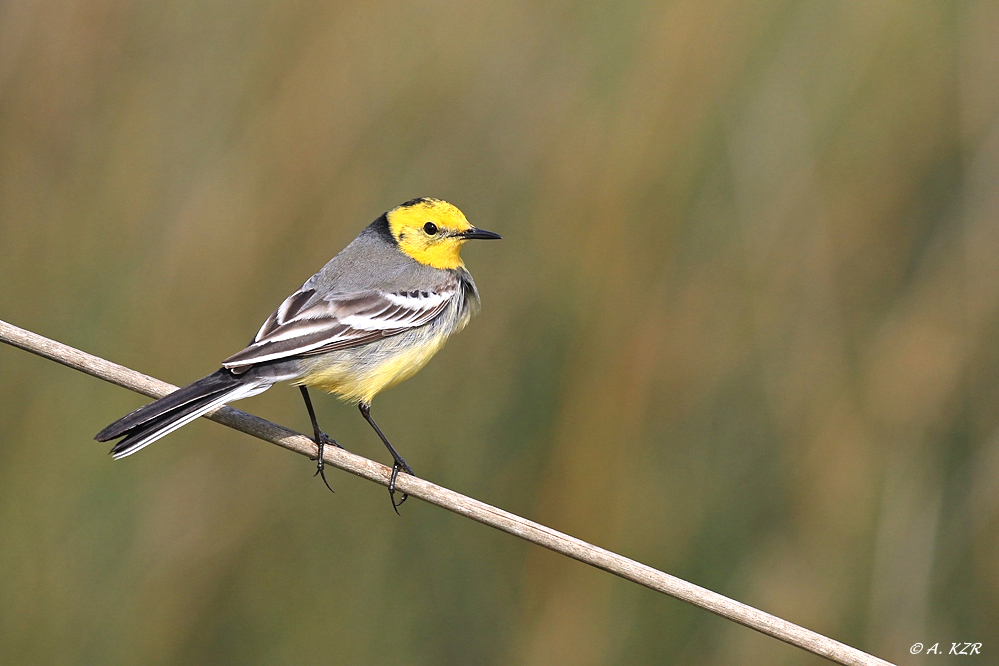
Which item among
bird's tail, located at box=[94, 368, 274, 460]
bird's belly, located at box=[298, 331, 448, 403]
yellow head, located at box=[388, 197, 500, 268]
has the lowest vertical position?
bird's tail, located at box=[94, 368, 274, 460]

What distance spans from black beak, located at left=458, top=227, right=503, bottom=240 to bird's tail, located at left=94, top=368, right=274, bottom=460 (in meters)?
1.54

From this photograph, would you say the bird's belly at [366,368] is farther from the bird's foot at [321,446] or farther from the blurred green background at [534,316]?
the blurred green background at [534,316]

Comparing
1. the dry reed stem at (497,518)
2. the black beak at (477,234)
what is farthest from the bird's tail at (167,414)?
the black beak at (477,234)

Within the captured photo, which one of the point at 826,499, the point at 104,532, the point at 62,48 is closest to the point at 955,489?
the point at 826,499

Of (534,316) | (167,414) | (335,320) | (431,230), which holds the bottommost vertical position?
(167,414)

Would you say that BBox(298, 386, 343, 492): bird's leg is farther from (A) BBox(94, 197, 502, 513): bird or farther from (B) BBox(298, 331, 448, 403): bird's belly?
(B) BBox(298, 331, 448, 403): bird's belly

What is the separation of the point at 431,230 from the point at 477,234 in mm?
259

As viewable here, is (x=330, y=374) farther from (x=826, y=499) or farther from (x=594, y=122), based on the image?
(x=826, y=499)

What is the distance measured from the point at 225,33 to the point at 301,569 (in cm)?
262

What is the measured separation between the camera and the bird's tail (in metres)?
2.93

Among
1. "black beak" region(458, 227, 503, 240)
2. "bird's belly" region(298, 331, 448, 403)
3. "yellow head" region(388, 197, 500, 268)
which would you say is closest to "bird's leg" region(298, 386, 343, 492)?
"bird's belly" region(298, 331, 448, 403)

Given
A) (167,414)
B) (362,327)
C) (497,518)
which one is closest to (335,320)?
(362,327)

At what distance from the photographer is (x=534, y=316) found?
15.6 ft

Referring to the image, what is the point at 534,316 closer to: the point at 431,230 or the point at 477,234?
the point at 477,234
